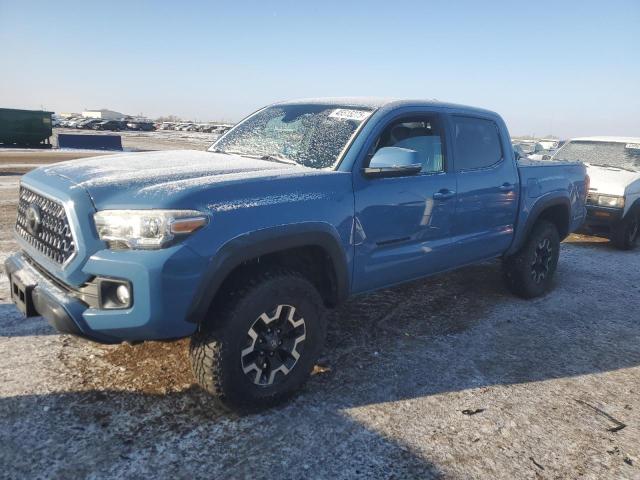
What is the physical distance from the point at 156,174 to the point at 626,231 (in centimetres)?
776

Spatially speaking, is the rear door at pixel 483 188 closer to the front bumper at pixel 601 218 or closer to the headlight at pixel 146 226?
the headlight at pixel 146 226

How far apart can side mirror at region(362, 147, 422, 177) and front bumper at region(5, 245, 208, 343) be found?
4.41 ft

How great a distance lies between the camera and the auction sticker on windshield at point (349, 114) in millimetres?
3526

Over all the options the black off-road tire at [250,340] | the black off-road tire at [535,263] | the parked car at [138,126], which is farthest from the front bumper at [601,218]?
the parked car at [138,126]

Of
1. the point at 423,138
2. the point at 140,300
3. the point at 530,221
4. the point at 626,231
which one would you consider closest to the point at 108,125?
the point at 626,231

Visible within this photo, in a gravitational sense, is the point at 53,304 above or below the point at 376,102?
below

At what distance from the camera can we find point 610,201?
7691 mm

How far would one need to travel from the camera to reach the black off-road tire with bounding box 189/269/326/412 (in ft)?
8.75

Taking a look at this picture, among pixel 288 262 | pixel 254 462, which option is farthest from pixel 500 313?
pixel 254 462

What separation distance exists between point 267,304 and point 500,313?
9.60 ft

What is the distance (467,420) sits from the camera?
295 centimetres

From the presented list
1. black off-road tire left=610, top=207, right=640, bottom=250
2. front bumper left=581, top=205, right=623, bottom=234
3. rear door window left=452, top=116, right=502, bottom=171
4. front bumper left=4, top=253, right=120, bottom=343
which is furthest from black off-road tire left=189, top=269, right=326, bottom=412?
black off-road tire left=610, top=207, right=640, bottom=250

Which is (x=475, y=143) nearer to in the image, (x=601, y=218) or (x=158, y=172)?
(x=158, y=172)

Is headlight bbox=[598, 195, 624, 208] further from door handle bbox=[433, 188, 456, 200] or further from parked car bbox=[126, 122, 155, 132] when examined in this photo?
parked car bbox=[126, 122, 155, 132]
